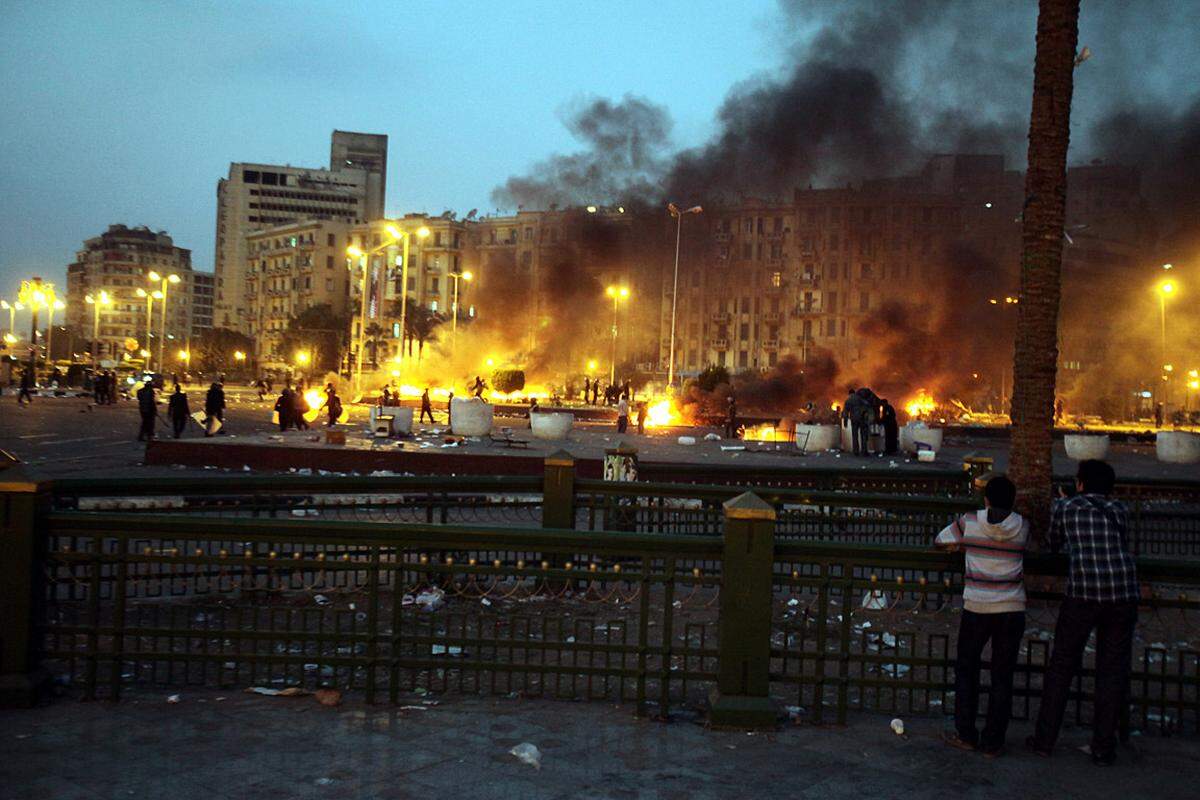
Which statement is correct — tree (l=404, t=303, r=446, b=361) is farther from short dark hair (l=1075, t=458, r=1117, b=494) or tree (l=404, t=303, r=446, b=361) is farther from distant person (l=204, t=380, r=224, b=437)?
short dark hair (l=1075, t=458, r=1117, b=494)

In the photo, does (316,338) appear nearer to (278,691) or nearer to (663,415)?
(663,415)

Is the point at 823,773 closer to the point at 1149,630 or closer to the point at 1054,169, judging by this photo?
the point at 1149,630

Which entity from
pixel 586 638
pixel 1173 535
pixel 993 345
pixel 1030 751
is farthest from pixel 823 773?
pixel 993 345

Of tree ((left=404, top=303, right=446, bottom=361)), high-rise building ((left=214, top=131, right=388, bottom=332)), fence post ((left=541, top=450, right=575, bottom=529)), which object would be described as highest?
high-rise building ((left=214, top=131, right=388, bottom=332))

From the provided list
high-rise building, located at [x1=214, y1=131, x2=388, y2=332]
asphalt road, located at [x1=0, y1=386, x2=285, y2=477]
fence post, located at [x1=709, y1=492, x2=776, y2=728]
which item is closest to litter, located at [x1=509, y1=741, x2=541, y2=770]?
fence post, located at [x1=709, y1=492, x2=776, y2=728]

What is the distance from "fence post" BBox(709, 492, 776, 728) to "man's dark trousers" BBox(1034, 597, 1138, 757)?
1.42 m

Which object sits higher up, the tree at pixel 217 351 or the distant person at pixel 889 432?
the tree at pixel 217 351

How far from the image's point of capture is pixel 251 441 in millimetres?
21750

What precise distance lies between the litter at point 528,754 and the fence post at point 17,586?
8.50 ft

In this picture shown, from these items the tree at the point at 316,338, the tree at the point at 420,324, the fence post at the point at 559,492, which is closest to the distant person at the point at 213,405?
the fence post at the point at 559,492

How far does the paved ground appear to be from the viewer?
15.5 feet

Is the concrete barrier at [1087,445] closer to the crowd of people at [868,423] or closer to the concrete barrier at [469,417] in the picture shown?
the crowd of people at [868,423]

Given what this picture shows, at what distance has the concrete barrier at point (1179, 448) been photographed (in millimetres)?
30359

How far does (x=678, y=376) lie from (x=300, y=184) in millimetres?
77496
